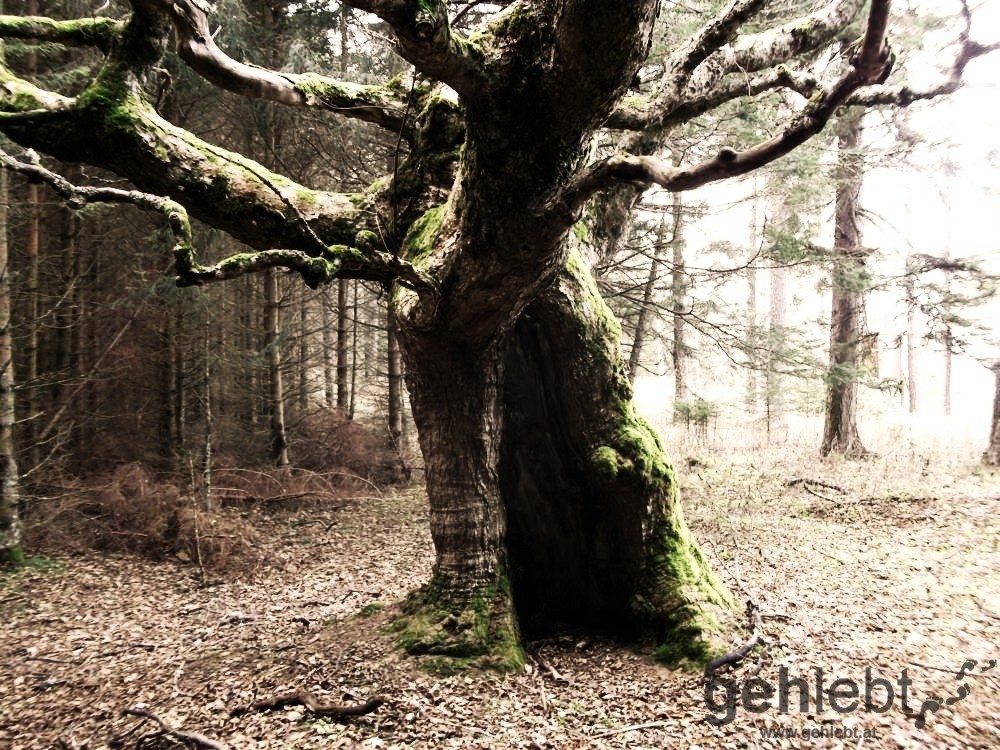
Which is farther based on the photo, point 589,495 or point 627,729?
point 589,495

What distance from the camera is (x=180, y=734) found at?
11.8 ft

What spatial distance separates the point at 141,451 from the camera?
9414mm

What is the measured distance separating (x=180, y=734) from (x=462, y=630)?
198 cm

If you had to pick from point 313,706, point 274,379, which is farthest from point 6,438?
point 313,706

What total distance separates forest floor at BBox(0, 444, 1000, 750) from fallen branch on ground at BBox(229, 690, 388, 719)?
5 cm

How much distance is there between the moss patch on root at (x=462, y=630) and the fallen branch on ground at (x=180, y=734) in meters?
1.44

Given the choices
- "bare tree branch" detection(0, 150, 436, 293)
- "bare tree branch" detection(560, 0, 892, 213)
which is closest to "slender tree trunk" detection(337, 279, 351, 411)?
"bare tree branch" detection(0, 150, 436, 293)

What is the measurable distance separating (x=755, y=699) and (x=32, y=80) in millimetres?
11055

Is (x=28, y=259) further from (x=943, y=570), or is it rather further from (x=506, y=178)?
(x=943, y=570)

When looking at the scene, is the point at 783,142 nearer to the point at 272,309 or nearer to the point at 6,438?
the point at 6,438

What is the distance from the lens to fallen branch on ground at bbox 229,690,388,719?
3.84 meters

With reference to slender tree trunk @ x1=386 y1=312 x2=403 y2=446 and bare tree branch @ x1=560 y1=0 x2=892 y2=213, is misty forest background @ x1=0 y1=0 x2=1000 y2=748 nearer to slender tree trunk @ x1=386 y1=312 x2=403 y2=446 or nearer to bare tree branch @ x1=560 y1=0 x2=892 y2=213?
slender tree trunk @ x1=386 y1=312 x2=403 y2=446

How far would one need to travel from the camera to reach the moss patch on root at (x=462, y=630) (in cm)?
448

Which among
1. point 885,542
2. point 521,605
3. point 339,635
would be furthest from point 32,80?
point 885,542
